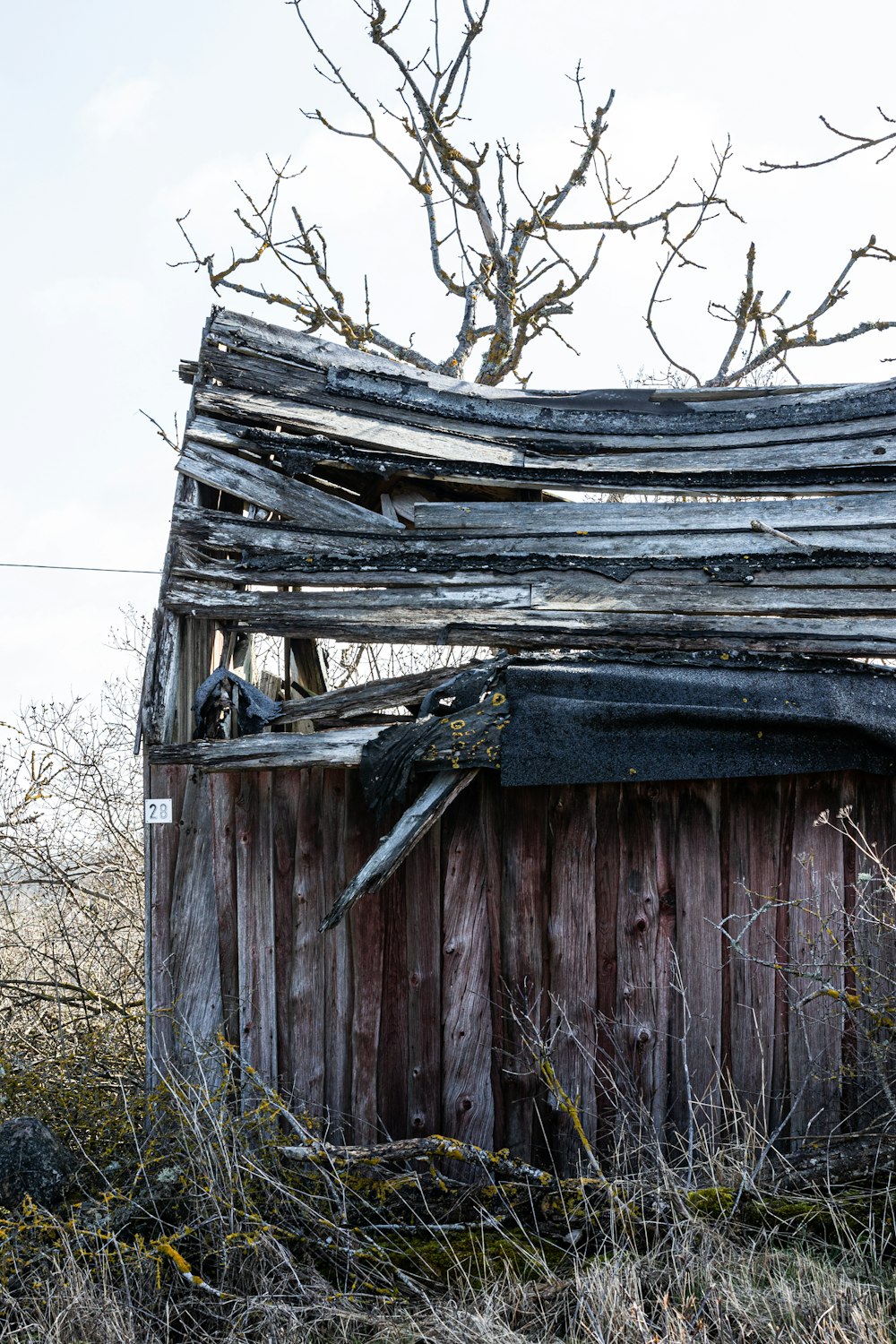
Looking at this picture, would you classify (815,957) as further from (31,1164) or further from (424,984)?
(31,1164)

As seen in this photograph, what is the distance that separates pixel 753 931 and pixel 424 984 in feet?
5.24

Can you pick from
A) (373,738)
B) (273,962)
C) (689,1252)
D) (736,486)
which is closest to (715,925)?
(689,1252)

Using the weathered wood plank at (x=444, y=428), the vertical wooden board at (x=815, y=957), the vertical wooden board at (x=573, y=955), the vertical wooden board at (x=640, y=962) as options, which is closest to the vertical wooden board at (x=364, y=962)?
the vertical wooden board at (x=573, y=955)

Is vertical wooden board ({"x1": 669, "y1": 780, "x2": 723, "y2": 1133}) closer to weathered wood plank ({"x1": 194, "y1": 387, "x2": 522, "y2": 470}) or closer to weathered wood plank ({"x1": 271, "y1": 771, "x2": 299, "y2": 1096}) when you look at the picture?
weathered wood plank ({"x1": 271, "y1": 771, "x2": 299, "y2": 1096})

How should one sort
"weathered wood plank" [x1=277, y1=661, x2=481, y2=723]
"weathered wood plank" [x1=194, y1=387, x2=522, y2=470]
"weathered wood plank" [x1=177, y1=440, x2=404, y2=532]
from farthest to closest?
"weathered wood plank" [x1=194, y1=387, x2=522, y2=470]
"weathered wood plank" [x1=177, y1=440, x2=404, y2=532]
"weathered wood plank" [x1=277, y1=661, x2=481, y2=723]

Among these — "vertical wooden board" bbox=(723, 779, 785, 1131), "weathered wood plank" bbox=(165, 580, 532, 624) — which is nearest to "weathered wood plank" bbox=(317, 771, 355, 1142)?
"weathered wood plank" bbox=(165, 580, 532, 624)

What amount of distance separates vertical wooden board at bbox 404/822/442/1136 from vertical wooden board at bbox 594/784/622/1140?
2.50ft

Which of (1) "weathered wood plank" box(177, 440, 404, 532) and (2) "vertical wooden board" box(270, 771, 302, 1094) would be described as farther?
(1) "weathered wood plank" box(177, 440, 404, 532)

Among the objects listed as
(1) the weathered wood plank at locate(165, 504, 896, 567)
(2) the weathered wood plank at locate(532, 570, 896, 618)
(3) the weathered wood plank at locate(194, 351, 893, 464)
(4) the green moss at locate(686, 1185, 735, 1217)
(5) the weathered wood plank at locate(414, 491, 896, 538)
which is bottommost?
(4) the green moss at locate(686, 1185, 735, 1217)

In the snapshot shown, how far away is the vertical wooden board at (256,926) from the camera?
5.00 metres

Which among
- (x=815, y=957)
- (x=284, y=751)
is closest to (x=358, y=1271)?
(x=284, y=751)

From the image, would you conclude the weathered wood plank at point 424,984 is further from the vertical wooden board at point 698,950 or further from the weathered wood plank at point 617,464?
the weathered wood plank at point 617,464

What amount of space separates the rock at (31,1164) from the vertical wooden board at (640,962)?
2.61m

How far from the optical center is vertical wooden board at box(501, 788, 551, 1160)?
4824 millimetres
